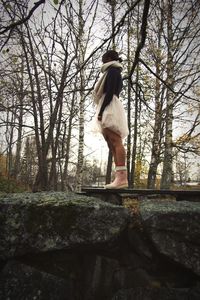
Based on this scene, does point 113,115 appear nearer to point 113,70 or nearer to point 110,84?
point 110,84

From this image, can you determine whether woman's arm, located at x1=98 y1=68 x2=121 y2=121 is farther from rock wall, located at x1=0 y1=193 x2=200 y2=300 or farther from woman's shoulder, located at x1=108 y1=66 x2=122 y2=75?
rock wall, located at x1=0 y1=193 x2=200 y2=300

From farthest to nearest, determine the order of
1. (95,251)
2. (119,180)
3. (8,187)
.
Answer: (8,187), (119,180), (95,251)

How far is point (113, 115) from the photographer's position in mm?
3236

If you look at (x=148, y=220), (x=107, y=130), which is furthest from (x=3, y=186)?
(x=148, y=220)

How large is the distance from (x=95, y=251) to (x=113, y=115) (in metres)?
1.61

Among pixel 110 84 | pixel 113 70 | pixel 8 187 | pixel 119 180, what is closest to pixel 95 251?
pixel 119 180

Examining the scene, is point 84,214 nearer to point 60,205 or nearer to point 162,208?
point 60,205

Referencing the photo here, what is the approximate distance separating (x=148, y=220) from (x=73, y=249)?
74 centimetres

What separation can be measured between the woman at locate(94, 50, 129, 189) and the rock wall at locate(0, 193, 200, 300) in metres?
0.83

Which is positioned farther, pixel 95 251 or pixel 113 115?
pixel 113 115

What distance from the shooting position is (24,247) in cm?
220

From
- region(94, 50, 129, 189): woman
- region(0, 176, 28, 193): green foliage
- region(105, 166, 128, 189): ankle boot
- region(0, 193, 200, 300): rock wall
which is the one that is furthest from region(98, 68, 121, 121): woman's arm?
region(0, 176, 28, 193): green foliage

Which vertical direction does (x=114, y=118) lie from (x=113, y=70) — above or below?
below

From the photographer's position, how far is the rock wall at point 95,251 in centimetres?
218
